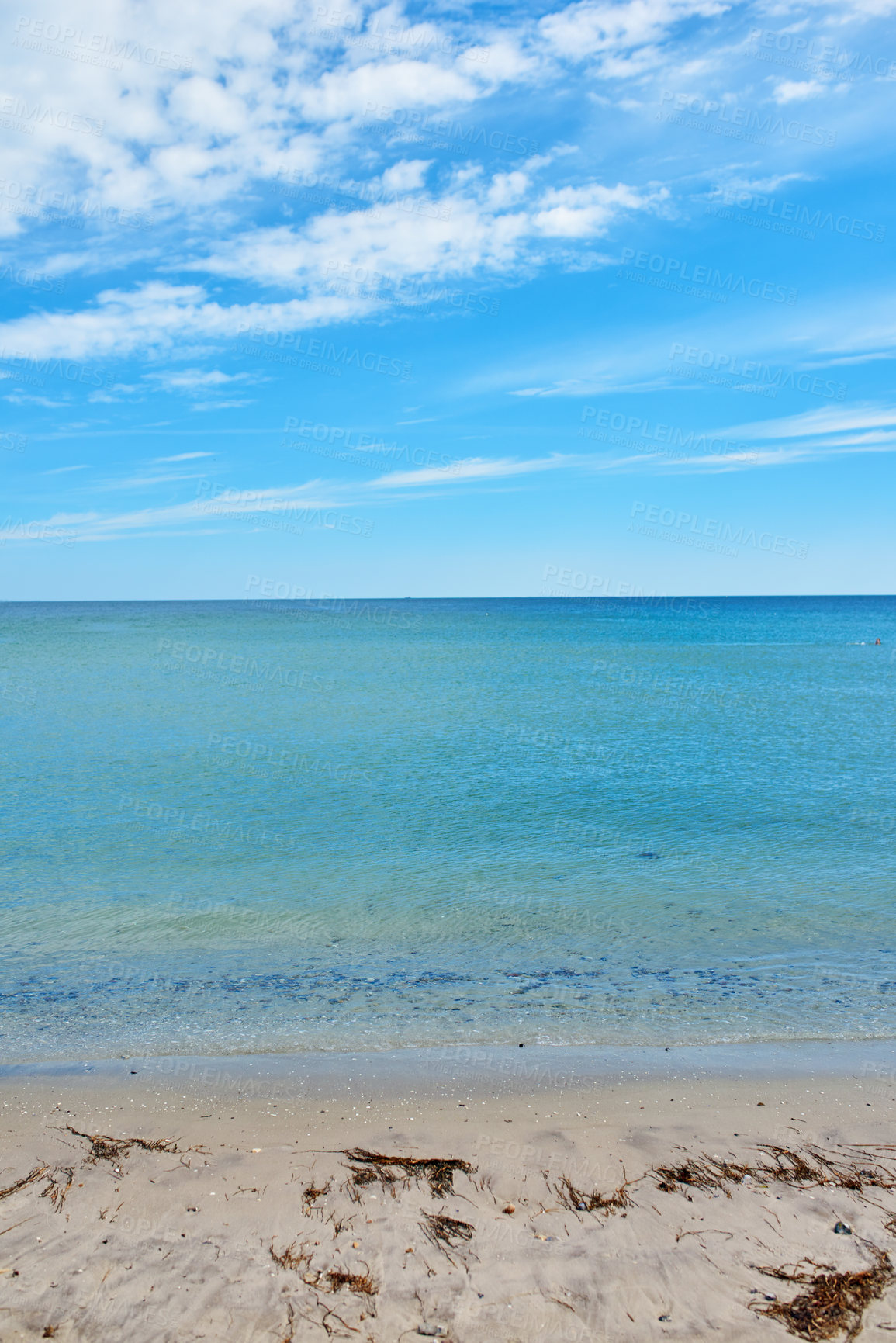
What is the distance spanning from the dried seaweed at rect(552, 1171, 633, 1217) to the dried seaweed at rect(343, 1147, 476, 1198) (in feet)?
2.23

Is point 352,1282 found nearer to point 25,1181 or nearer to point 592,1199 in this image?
point 592,1199

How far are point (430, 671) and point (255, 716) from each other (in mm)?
20691

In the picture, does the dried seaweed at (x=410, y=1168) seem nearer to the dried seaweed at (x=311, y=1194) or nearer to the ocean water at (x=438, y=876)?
the dried seaweed at (x=311, y=1194)

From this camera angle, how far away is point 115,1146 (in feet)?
20.0

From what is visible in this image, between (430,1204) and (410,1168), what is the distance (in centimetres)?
44

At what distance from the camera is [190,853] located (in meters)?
14.6

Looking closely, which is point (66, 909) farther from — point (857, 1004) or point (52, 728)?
point (52, 728)

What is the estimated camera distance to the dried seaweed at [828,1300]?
4367mm

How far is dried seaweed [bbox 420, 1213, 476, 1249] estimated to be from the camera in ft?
16.5

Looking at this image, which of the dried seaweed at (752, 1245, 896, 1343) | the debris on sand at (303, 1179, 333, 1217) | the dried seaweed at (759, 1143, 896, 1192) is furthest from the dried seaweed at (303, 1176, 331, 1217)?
the dried seaweed at (759, 1143, 896, 1192)

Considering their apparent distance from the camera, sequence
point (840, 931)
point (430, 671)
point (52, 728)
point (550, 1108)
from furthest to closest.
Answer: point (430, 671) → point (52, 728) → point (840, 931) → point (550, 1108)

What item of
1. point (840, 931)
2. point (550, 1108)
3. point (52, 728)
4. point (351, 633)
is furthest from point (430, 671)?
point (351, 633)

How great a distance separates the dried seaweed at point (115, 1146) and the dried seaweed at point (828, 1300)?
427 cm

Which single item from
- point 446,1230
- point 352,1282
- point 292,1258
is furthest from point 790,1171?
point 292,1258
